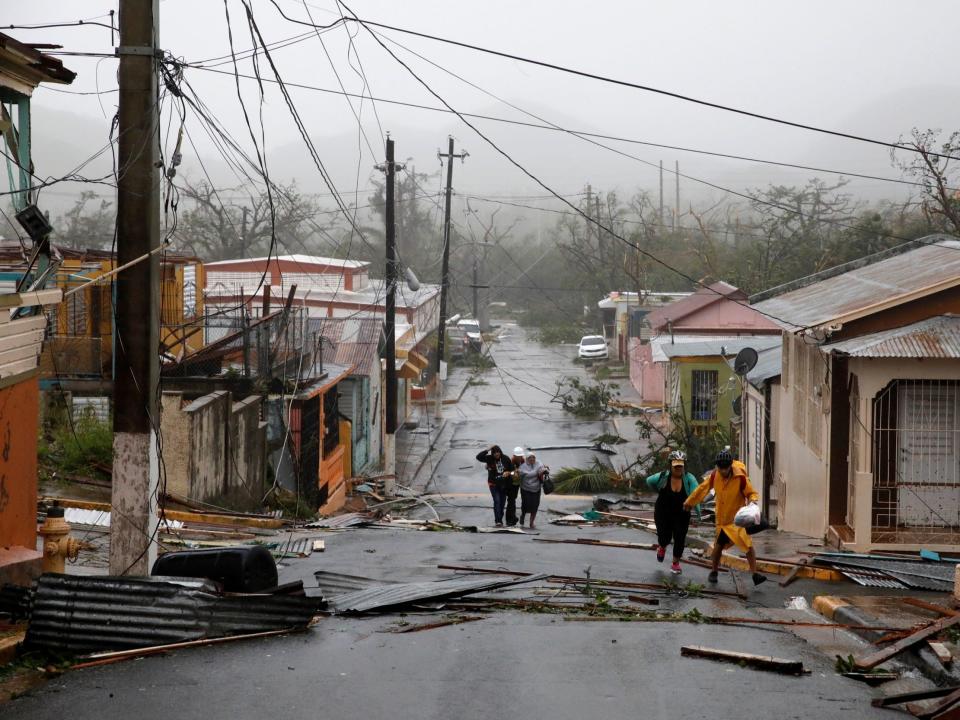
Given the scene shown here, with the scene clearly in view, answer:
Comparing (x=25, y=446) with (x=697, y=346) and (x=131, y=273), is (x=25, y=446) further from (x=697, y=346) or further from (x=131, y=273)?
(x=697, y=346)

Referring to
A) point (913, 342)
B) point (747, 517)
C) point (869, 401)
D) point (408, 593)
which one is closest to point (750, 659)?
point (408, 593)

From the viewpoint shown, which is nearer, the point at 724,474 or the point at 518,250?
the point at 724,474

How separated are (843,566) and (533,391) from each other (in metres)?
36.4

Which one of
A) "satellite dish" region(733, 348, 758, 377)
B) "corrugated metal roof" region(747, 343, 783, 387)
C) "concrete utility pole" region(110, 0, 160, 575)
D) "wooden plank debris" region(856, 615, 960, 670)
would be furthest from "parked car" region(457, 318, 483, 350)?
"wooden plank debris" region(856, 615, 960, 670)

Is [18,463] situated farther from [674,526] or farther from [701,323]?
[701,323]

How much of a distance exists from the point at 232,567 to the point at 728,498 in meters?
6.01

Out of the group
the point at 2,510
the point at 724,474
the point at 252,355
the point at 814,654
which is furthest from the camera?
the point at 252,355

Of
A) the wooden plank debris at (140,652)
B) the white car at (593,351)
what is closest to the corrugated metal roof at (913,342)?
the wooden plank debris at (140,652)

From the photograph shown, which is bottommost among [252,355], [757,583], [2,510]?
[757,583]

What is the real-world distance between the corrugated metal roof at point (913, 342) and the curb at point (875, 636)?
3624 mm

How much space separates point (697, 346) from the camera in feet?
112

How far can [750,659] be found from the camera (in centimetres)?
758

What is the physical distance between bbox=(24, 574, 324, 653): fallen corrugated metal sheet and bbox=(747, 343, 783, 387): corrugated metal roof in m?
15.3

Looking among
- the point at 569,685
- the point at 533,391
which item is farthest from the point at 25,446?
the point at 533,391
